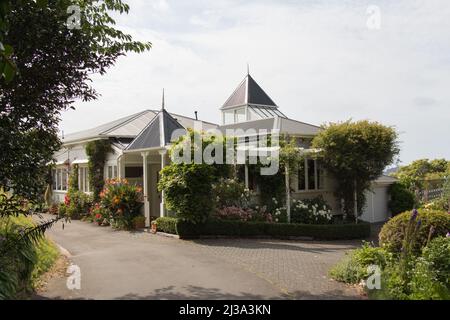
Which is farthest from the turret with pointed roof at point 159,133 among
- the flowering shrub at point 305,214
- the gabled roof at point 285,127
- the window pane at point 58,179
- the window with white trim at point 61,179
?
the window pane at point 58,179

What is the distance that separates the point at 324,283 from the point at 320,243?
19.6ft

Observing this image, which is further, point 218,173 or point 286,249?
point 218,173

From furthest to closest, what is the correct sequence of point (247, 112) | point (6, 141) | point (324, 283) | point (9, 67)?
point (247, 112) < point (324, 283) < point (6, 141) < point (9, 67)

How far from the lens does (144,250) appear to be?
11867 mm

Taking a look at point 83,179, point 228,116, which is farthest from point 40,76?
point 228,116

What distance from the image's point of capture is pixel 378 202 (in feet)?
66.9

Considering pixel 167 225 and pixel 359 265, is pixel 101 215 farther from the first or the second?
pixel 359 265

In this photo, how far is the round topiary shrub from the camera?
8729 millimetres

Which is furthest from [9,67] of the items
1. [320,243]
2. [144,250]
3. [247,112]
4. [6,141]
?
[247,112]

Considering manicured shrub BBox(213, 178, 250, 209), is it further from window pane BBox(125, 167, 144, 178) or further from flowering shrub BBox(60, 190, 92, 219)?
flowering shrub BBox(60, 190, 92, 219)

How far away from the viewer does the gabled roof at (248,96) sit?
1287 inches

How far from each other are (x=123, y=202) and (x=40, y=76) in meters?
10.4

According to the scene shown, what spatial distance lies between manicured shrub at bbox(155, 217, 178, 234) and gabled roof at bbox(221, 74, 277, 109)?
60.3 feet

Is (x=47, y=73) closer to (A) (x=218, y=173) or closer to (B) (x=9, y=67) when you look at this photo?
(B) (x=9, y=67)
